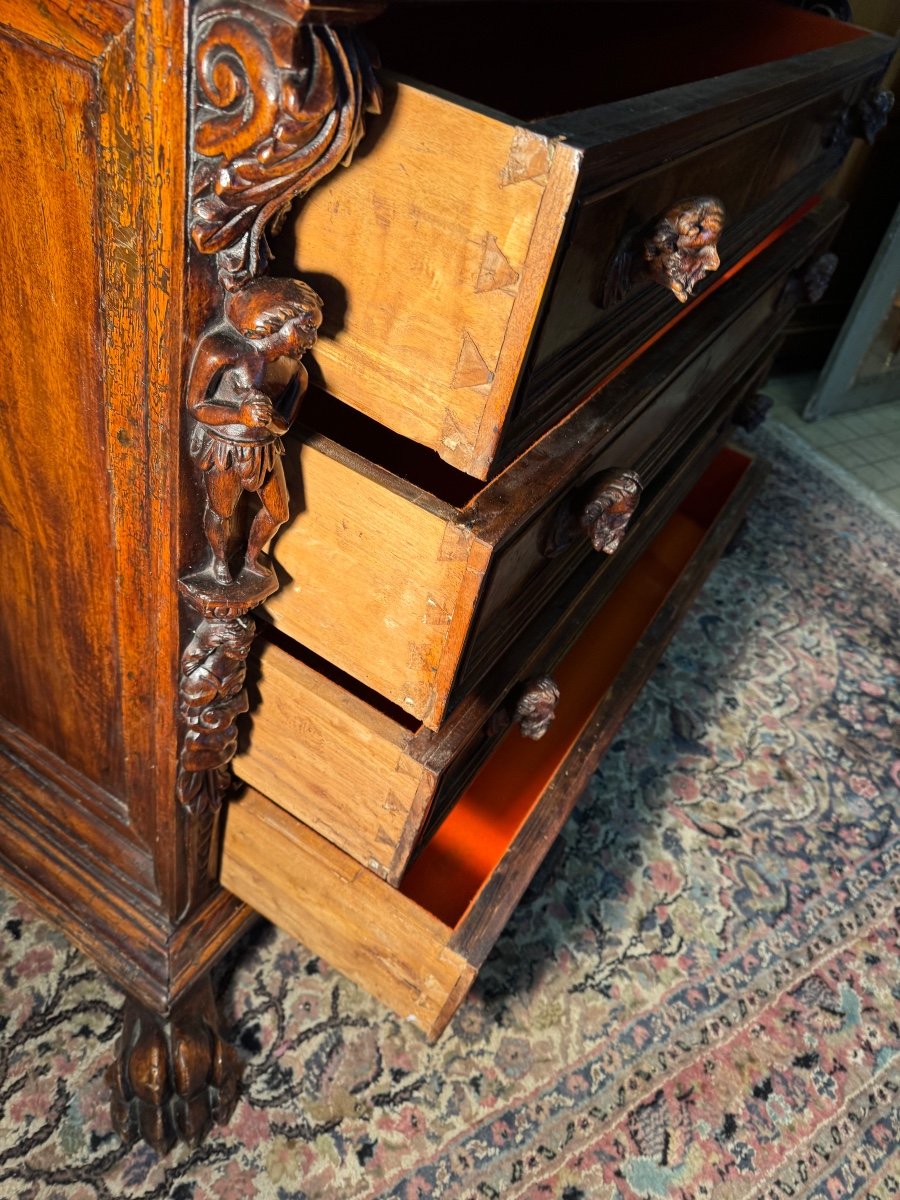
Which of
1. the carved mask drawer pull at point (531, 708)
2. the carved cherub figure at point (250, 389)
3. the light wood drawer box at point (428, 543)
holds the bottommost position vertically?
the carved mask drawer pull at point (531, 708)

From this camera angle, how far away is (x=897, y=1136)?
1083 millimetres

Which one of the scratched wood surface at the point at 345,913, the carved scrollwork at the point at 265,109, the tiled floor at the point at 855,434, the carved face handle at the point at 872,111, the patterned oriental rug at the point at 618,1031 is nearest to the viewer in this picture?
the carved scrollwork at the point at 265,109

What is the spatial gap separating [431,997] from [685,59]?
980mm

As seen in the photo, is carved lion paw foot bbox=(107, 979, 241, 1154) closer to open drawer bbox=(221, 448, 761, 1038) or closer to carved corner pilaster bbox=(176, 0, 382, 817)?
open drawer bbox=(221, 448, 761, 1038)

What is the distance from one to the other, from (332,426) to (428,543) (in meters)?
0.26

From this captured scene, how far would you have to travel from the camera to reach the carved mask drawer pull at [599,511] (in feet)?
2.36

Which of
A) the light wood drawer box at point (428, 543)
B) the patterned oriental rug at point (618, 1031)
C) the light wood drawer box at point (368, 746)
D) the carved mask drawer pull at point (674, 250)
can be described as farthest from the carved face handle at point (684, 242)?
the patterned oriental rug at point (618, 1031)

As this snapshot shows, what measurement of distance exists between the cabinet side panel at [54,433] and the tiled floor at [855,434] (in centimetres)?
190

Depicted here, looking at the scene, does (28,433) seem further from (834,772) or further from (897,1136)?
(834,772)

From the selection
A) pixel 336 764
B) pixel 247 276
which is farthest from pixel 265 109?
pixel 336 764

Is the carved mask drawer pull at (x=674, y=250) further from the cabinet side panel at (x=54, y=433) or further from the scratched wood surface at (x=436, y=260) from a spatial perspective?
the cabinet side panel at (x=54, y=433)

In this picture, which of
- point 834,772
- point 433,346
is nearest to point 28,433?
point 433,346

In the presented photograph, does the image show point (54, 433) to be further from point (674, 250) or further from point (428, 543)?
point (674, 250)

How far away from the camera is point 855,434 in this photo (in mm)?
2387
